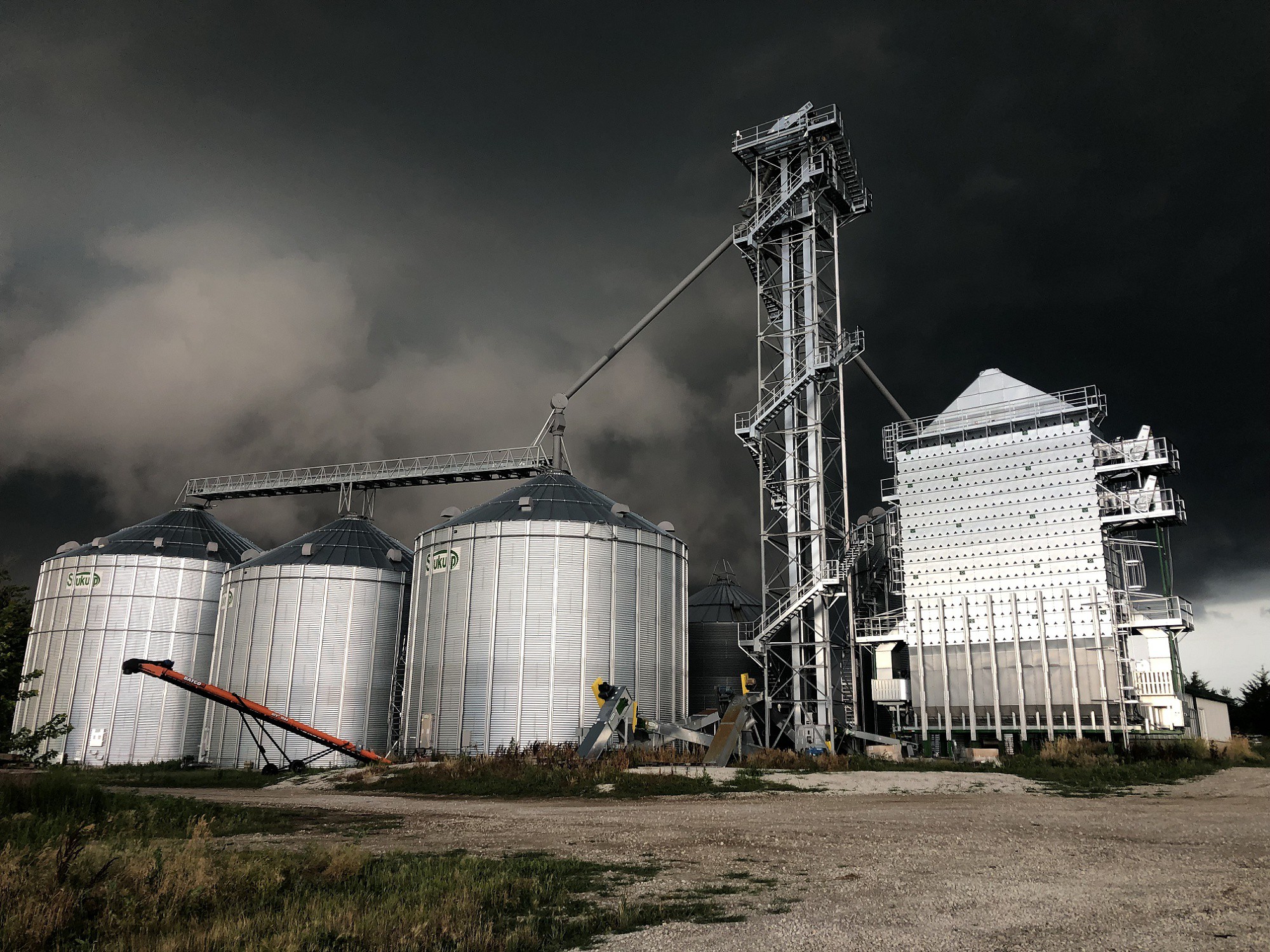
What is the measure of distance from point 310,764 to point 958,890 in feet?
143

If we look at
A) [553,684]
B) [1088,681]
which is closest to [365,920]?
[553,684]

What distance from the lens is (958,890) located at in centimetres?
1120

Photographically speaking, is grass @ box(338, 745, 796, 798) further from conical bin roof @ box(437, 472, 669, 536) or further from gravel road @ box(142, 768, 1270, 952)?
conical bin roof @ box(437, 472, 669, 536)

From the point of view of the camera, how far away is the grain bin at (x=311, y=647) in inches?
1922

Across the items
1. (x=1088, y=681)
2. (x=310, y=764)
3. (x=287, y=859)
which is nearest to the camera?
(x=287, y=859)

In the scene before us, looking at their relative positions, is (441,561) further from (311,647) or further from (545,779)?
(545,779)

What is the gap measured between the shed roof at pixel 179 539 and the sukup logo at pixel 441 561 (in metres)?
22.7

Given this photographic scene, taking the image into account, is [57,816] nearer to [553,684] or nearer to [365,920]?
[365,920]

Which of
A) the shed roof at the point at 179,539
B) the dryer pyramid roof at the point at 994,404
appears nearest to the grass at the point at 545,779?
the dryer pyramid roof at the point at 994,404

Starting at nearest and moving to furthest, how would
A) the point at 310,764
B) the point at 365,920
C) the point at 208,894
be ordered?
the point at 365,920
the point at 208,894
the point at 310,764

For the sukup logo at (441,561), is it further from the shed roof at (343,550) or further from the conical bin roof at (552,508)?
the shed roof at (343,550)

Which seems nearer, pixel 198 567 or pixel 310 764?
pixel 310 764

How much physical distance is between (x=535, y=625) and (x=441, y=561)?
7057 mm

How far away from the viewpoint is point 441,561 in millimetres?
44938
